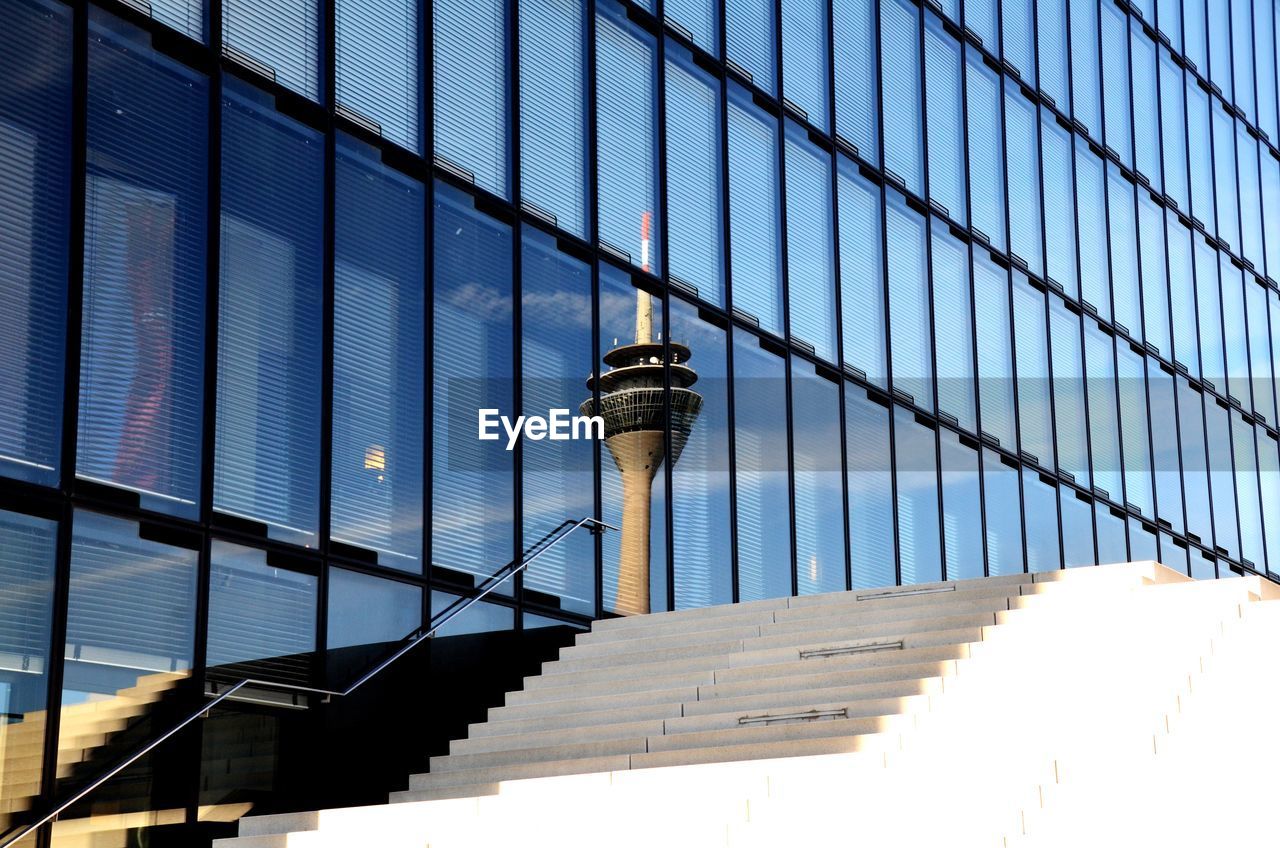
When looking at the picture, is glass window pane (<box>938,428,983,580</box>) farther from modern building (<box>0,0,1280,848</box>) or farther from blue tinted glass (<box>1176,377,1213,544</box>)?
blue tinted glass (<box>1176,377,1213,544</box>)

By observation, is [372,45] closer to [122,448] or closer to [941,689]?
[122,448]

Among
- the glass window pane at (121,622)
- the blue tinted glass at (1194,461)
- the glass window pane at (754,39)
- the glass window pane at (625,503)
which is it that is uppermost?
the glass window pane at (754,39)

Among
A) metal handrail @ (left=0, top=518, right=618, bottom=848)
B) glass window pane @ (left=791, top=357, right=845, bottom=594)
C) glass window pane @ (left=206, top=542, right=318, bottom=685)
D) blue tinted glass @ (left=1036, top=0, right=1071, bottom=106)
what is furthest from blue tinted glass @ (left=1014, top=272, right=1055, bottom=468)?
glass window pane @ (left=206, top=542, right=318, bottom=685)

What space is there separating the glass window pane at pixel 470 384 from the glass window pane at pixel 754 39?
16.7 ft

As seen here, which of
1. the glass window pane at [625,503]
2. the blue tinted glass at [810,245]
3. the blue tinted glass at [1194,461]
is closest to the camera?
the glass window pane at [625,503]

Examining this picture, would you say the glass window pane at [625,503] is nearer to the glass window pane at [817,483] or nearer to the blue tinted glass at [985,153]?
the glass window pane at [817,483]

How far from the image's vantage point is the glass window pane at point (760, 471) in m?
18.1

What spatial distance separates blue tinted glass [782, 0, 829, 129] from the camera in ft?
66.6

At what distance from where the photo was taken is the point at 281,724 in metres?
12.5

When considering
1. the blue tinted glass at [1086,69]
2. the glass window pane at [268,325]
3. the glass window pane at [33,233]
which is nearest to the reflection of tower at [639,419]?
the glass window pane at [268,325]

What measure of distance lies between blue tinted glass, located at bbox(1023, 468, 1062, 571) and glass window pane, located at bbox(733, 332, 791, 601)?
6.00m

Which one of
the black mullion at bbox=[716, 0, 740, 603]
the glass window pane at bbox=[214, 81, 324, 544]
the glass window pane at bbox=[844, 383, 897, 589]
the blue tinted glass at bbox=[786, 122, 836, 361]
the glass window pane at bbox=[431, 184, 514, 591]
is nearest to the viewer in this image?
the glass window pane at bbox=[214, 81, 324, 544]

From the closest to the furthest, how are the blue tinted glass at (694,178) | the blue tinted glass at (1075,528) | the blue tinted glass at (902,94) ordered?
the blue tinted glass at (694,178) → the blue tinted glass at (902,94) → the blue tinted glass at (1075,528)

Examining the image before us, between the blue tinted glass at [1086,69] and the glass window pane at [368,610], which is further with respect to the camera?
the blue tinted glass at [1086,69]
